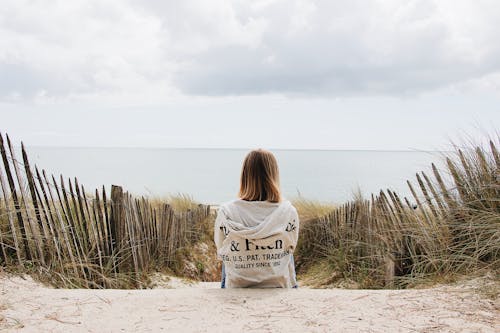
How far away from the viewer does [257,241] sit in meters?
2.89

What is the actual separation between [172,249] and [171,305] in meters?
2.81

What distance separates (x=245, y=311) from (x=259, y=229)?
56 centimetres

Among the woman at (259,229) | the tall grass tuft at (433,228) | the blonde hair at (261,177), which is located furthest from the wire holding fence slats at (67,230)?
the tall grass tuft at (433,228)

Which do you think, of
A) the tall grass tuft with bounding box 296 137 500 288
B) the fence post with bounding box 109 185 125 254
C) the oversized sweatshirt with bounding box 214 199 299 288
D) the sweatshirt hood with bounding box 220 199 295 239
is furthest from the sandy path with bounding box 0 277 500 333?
the fence post with bounding box 109 185 125 254

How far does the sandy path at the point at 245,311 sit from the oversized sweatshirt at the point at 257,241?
0.12 m

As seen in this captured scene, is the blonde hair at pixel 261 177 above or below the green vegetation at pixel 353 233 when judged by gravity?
above

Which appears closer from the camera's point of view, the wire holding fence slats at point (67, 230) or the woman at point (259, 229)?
the woman at point (259, 229)

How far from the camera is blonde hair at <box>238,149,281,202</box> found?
2.97 metres

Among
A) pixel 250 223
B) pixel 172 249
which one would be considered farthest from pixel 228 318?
pixel 172 249

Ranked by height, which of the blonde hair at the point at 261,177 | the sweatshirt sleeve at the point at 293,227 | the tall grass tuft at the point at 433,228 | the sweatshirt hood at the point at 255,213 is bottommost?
the tall grass tuft at the point at 433,228

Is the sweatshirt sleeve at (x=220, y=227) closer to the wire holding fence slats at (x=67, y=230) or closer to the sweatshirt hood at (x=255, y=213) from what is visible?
the sweatshirt hood at (x=255, y=213)

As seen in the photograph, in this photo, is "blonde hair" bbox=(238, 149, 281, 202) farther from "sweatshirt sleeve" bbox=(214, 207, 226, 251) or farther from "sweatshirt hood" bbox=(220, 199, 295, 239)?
"sweatshirt sleeve" bbox=(214, 207, 226, 251)

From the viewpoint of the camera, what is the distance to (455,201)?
372 cm

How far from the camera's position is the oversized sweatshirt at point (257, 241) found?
9.50 ft
